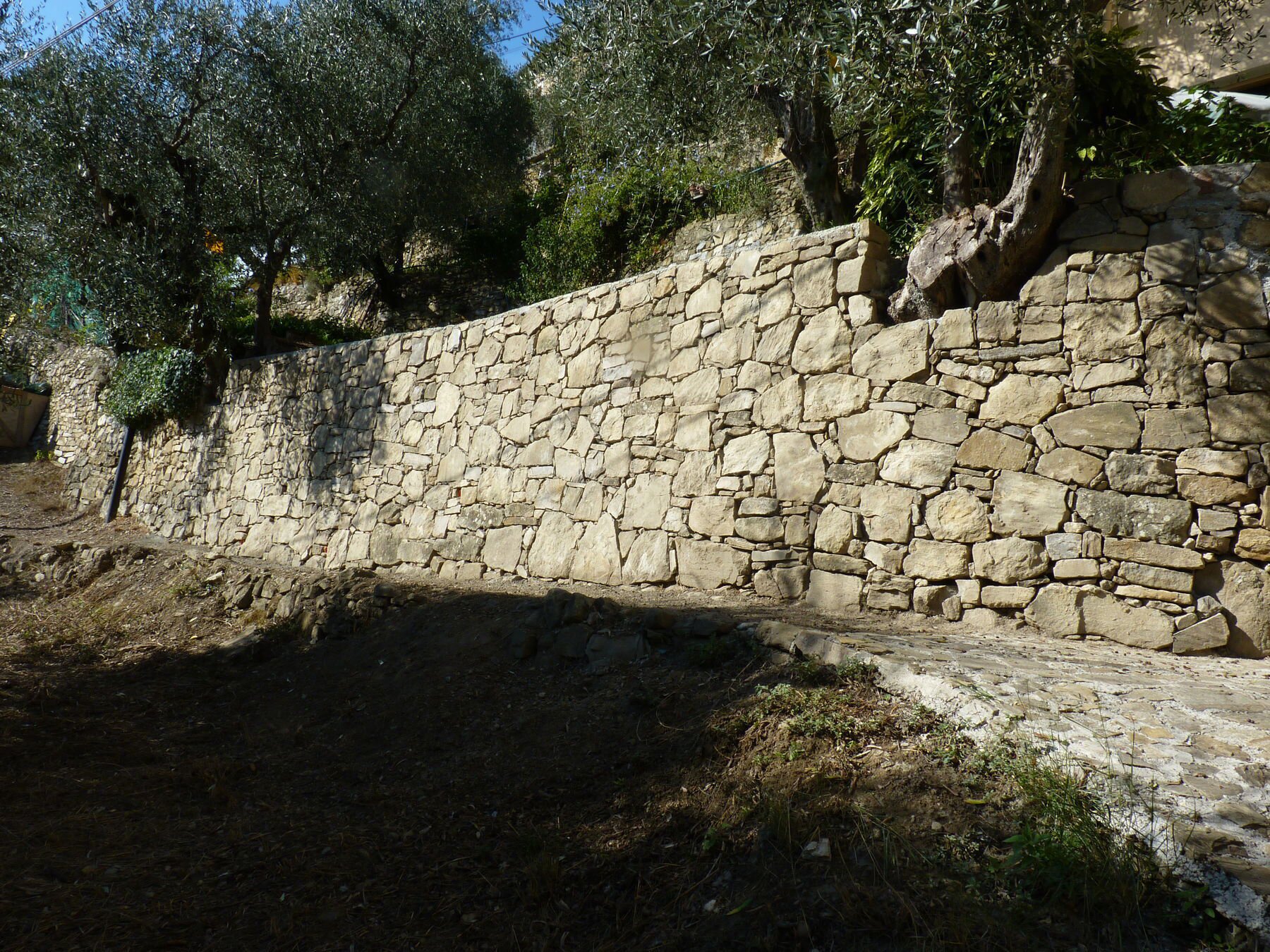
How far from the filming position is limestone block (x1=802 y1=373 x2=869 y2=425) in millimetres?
5781

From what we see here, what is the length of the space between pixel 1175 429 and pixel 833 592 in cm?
224

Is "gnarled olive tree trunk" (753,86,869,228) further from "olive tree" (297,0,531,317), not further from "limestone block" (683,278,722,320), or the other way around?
"olive tree" (297,0,531,317)

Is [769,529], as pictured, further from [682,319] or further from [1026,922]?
[1026,922]

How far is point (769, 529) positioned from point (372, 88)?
9.47 meters

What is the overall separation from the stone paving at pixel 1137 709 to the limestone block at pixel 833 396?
178 centimetres

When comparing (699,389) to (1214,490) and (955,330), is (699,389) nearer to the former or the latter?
(955,330)

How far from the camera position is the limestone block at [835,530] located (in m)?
5.73


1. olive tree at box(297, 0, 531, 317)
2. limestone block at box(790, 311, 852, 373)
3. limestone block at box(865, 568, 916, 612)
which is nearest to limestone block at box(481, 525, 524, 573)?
limestone block at box(790, 311, 852, 373)

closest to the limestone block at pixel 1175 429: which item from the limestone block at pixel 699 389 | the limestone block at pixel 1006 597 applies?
the limestone block at pixel 1006 597

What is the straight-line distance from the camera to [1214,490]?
4535 millimetres

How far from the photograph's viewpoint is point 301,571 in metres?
8.47

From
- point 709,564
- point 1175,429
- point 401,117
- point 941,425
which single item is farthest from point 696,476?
point 401,117

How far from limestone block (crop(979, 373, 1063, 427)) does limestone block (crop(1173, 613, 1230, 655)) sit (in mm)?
1400

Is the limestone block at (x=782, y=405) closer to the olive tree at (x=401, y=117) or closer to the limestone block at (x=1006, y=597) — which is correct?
the limestone block at (x=1006, y=597)
